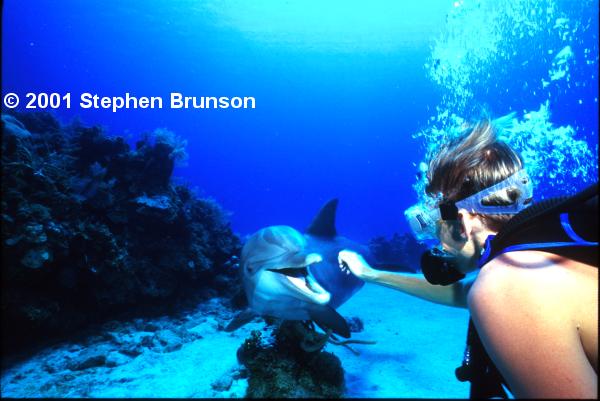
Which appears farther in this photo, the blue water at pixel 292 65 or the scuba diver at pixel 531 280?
the blue water at pixel 292 65

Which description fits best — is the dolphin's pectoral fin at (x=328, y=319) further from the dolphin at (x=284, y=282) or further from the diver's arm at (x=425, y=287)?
the diver's arm at (x=425, y=287)

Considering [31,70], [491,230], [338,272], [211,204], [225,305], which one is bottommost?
[225,305]

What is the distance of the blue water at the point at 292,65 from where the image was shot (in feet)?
78.6

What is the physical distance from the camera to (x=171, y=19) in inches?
1486

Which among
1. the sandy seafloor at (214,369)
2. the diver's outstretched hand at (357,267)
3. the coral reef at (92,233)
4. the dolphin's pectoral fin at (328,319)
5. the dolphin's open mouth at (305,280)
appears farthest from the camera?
the coral reef at (92,233)

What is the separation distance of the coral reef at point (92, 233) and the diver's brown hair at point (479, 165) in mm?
5001

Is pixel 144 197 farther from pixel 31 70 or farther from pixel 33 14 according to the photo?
pixel 31 70

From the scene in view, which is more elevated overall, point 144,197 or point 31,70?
point 31,70

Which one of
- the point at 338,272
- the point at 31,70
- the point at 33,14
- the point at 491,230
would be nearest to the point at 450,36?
the point at 338,272

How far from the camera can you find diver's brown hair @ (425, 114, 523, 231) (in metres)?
1.80

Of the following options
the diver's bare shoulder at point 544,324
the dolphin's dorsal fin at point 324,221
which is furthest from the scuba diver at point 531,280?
the dolphin's dorsal fin at point 324,221

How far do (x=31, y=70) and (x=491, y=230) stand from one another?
64.1 metres

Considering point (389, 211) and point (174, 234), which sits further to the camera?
point (389, 211)

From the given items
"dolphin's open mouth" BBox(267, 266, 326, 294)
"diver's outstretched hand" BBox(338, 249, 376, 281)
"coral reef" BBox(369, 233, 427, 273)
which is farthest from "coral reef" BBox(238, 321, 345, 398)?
"coral reef" BBox(369, 233, 427, 273)
